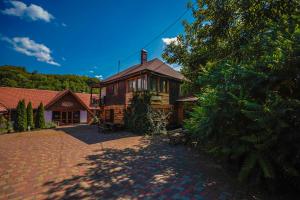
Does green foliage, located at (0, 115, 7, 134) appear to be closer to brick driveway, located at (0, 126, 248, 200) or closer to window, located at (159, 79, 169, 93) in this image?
brick driveway, located at (0, 126, 248, 200)

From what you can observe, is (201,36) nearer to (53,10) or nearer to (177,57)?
(177,57)

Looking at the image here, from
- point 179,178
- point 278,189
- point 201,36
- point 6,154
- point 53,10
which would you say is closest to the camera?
point 278,189

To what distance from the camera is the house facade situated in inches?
828

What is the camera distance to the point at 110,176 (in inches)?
204

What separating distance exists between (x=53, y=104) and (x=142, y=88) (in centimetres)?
1543

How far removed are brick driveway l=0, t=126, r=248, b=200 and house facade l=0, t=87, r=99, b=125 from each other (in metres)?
16.3

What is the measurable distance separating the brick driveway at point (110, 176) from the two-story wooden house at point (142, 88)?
7820mm

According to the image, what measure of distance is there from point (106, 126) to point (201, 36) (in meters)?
11.6

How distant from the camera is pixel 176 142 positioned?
9.51 meters

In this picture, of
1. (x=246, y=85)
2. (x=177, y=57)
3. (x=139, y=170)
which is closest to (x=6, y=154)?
(x=139, y=170)

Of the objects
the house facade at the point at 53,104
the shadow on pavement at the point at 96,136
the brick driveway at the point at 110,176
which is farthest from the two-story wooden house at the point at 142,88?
the brick driveway at the point at 110,176

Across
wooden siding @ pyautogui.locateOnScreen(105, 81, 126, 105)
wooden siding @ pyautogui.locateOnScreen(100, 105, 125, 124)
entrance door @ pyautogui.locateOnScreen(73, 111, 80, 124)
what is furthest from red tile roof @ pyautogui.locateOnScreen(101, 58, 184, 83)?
entrance door @ pyautogui.locateOnScreen(73, 111, 80, 124)

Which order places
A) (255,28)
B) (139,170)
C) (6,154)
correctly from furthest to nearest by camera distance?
(6,154)
(255,28)
(139,170)

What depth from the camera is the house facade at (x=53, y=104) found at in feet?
69.0
